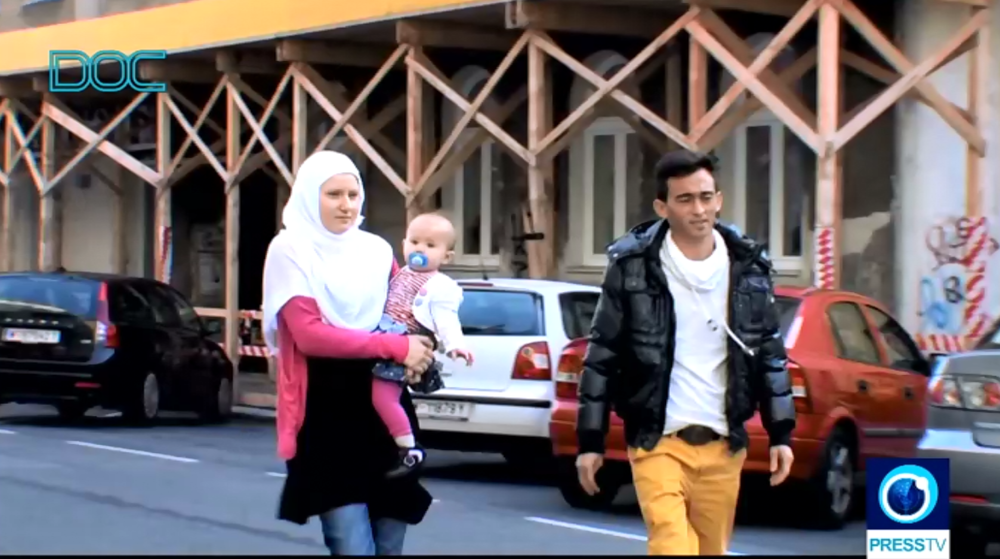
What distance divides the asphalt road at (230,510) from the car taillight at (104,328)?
131 centimetres

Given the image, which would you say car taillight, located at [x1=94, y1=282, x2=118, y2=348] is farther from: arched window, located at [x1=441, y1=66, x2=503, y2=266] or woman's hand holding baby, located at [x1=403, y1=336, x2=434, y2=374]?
woman's hand holding baby, located at [x1=403, y1=336, x2=434, y2=374]

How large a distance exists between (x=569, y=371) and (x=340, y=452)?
598cm

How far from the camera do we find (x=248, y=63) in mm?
22531

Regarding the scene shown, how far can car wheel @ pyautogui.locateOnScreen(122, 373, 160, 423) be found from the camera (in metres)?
18.0

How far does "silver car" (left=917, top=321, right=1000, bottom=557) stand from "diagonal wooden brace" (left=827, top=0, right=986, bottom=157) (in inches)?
249

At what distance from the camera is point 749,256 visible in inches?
241

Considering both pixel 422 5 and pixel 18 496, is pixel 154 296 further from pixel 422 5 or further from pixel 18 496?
pixel 18 496

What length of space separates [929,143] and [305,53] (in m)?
7.67

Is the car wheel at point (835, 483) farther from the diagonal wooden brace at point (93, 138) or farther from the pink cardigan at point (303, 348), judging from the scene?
the diagonal wooden brace at point (93, 138)

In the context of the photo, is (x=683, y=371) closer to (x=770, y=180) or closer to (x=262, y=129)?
(x=770, y=180)

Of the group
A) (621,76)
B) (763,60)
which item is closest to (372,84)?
(621,76)

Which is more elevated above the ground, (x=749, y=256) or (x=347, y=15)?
(x=347, y=15)

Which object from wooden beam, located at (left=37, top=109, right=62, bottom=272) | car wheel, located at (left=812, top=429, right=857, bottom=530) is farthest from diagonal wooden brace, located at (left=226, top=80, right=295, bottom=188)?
car wheel, located at (left=812, top=429, right=857, bottom=530)

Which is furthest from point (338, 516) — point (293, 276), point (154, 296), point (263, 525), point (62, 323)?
point (154, 296)
